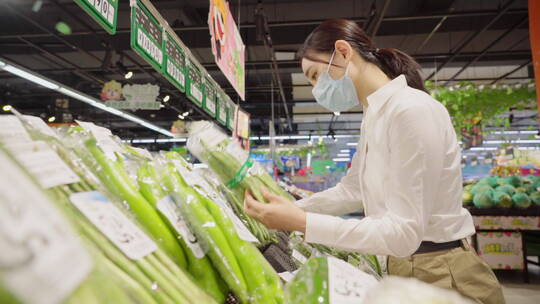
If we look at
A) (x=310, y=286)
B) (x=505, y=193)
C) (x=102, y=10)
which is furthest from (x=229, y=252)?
(x=505, y=193)

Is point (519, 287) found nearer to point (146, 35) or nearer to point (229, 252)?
point (146, 35)

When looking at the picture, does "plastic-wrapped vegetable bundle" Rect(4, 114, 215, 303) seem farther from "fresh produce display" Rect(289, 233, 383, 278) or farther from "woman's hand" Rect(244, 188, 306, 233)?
"fresh produce display" Rect(289, 233, 383, 278)

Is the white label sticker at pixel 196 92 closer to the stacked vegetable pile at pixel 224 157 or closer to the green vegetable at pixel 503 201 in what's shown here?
the stacked vegetable pile at pixel 224 157

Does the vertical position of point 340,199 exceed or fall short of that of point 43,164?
it falls short

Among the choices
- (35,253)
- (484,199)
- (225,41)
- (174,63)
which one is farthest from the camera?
(484,199)

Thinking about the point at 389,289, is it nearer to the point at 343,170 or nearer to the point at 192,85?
the point at 192,85

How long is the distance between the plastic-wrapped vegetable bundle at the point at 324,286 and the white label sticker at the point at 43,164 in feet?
1.31

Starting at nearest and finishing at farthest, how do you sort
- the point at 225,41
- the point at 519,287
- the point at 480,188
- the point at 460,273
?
1. the point at 460,273
2. the point at 225,41
3. the point at 519,287
4. the point at 480,188

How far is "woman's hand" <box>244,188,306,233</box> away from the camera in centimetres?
102

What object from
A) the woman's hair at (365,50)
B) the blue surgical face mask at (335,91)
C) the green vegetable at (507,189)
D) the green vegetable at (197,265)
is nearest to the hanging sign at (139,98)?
the blue surgical face mask at (335,91)

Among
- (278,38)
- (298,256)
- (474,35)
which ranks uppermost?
(278,38)

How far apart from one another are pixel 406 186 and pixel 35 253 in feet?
3.38

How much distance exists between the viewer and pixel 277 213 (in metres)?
1.04

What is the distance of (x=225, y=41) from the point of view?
3.38 meters
